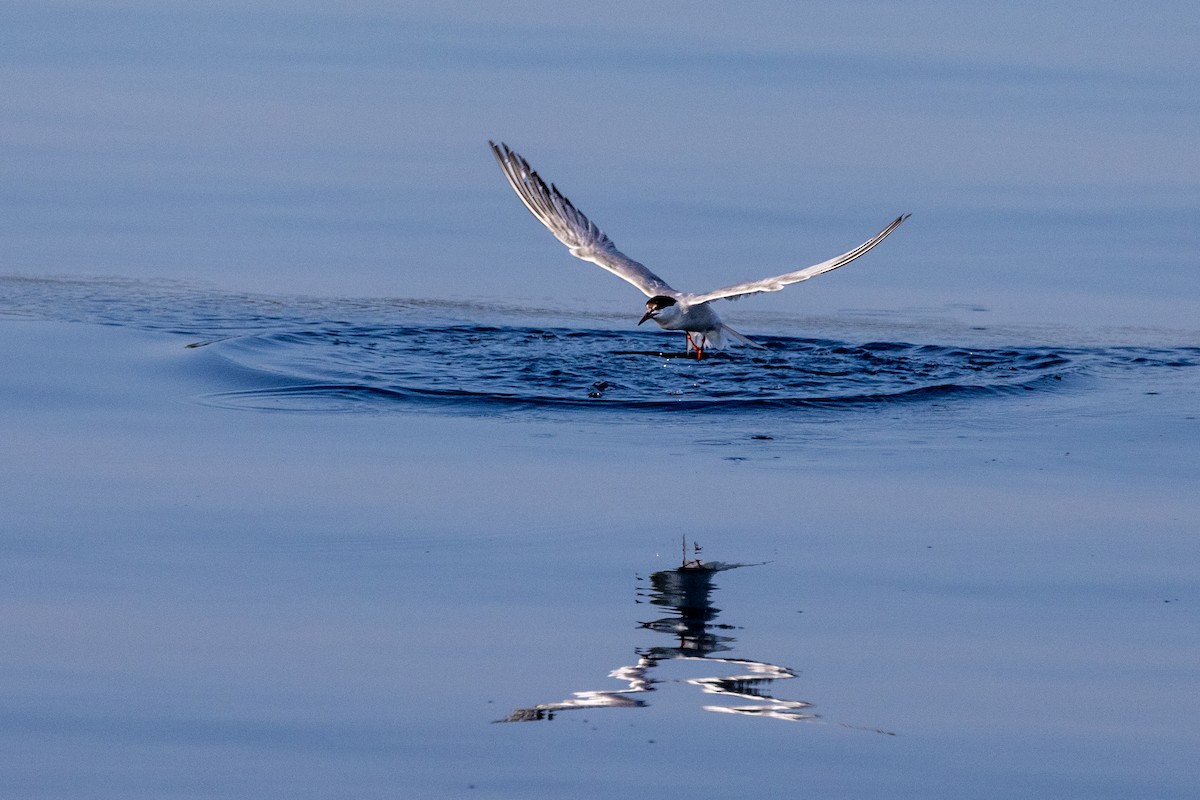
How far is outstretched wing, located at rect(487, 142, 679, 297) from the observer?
12547 mm

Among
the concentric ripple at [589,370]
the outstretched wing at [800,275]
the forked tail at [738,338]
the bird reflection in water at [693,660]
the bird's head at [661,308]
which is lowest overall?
the bird reflection in water at [693,660]

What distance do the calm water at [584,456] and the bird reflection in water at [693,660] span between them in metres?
0.02

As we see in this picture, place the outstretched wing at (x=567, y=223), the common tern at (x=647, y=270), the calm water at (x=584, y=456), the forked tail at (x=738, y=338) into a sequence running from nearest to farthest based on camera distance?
the calm water at (x=584, y=456)
the common tern at (x=647, y=270)
the forked tail at (x=738, y=338)
the outstretched wing at (x=567, y=223)

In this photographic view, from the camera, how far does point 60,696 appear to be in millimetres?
5688

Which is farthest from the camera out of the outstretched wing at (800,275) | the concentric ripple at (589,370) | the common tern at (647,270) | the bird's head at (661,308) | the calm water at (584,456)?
the bird's head at (661,308)

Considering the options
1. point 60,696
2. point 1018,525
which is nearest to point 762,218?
point 1018,525

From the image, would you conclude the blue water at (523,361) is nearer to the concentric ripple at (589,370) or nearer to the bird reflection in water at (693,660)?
the concentric ripple at (589,370)

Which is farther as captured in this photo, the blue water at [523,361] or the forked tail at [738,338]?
the forked tail at [738,338]

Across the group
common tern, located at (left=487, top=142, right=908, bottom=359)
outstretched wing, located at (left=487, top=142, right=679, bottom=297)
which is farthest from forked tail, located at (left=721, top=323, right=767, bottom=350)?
outstretched wing, located at (left=487, top=142, right=679, bottom=297)

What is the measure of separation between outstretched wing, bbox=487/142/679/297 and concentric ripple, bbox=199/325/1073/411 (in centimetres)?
44

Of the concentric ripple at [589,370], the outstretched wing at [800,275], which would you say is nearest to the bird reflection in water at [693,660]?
the concentric ripple at [589,370]

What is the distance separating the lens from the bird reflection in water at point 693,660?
575 centimetres

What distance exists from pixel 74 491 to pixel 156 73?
1252cm

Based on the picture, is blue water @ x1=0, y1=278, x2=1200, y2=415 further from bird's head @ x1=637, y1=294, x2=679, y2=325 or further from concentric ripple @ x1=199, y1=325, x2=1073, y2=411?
bird's head @ x1=637, y1=294, x2=679, y2=325
